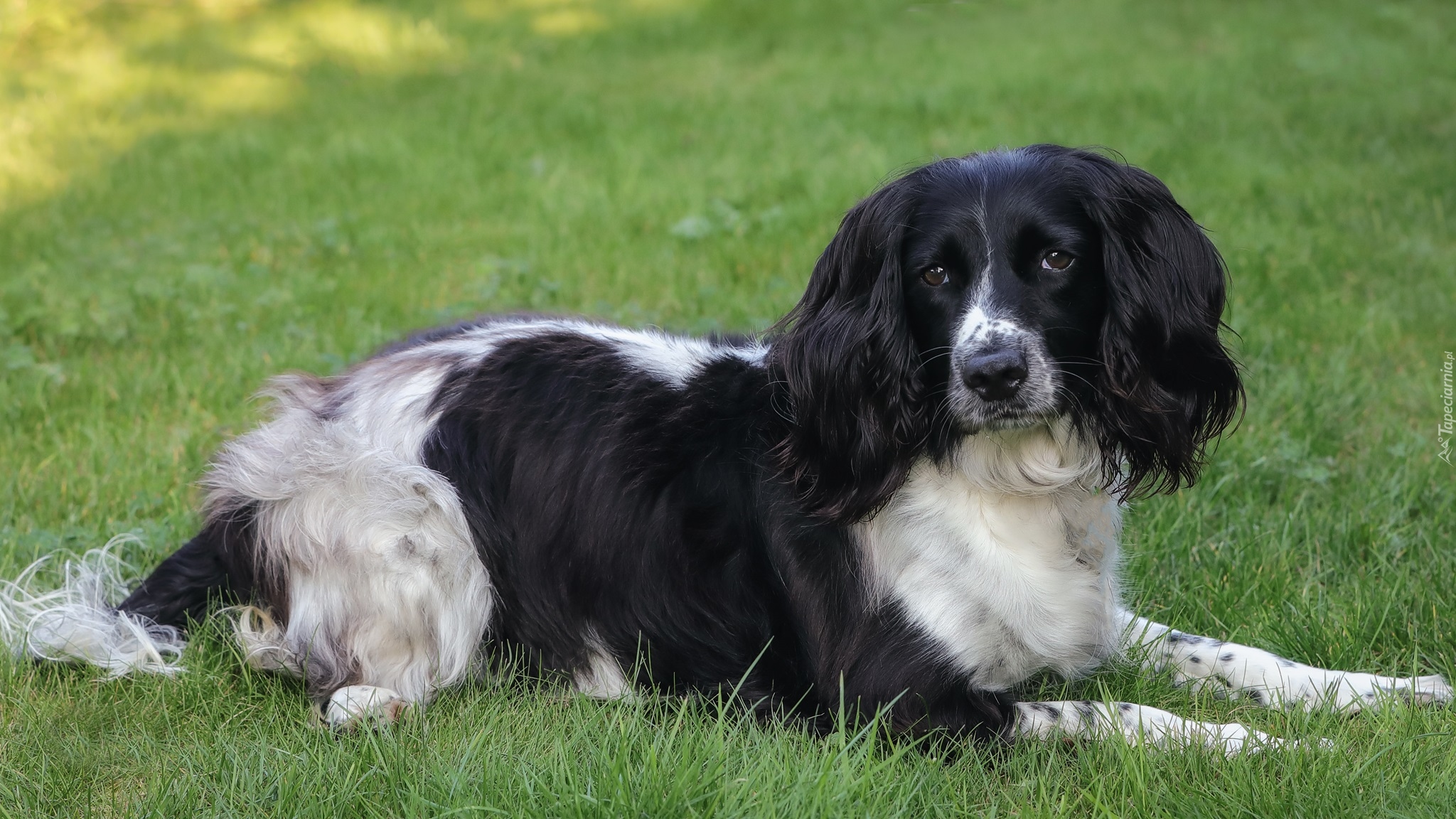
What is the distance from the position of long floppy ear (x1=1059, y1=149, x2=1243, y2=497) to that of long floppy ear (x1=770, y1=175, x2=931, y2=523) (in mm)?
420

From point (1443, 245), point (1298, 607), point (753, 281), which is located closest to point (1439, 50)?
point (1443, 245)

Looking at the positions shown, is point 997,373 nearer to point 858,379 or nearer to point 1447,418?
point 858,379

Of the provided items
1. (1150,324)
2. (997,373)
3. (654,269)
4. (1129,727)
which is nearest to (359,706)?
(997,373)

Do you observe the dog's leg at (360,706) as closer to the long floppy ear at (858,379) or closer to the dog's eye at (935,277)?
the long floppy ear at (858,379)

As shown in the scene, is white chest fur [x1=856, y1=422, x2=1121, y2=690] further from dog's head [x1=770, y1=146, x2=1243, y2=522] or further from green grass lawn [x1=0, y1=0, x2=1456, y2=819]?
green grass lawn [x1=0, y1=0, x2=1456, y2=819]

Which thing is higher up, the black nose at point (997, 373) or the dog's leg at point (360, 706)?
the black nose at point (997, 373)

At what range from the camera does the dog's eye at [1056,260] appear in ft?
9.51

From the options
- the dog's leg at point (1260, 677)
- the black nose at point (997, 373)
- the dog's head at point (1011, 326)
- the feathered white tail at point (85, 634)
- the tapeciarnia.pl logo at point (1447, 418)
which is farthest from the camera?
the tapeciarnia.pl logo at point (1447, 418)

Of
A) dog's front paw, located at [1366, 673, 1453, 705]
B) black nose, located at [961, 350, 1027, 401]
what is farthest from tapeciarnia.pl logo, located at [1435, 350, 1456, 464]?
black nose, located at [961, 350, 1027, 401]

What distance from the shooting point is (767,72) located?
11.0 m

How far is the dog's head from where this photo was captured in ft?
9.41

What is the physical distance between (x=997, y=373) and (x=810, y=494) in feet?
1.86

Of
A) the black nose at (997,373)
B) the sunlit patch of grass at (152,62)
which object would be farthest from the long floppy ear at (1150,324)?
the sunlit patch of grass at (152,62)

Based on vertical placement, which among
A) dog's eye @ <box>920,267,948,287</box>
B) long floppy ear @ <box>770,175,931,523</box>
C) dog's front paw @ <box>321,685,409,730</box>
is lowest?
dog's front paw @ <box>321,685,409,730</box>
